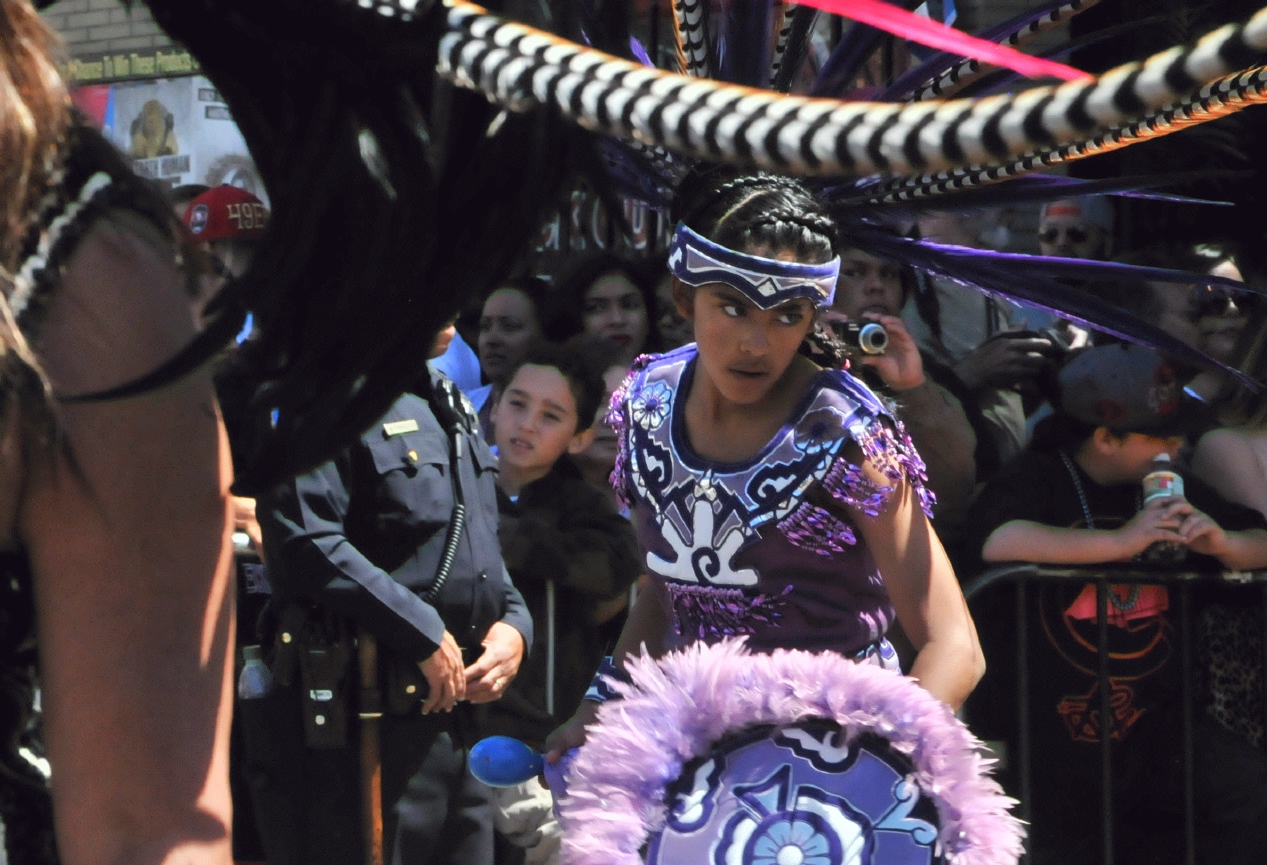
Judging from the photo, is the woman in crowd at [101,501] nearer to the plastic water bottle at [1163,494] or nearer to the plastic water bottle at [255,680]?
the plastic water bottle at [255,680]

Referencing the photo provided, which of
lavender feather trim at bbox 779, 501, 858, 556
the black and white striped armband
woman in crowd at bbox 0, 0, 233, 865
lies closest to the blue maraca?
the black and white striped armband

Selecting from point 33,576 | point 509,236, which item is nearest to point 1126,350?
point 509,236

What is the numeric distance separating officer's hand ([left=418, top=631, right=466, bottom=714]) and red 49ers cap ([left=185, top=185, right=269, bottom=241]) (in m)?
2.23

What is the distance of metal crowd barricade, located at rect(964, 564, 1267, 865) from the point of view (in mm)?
4508

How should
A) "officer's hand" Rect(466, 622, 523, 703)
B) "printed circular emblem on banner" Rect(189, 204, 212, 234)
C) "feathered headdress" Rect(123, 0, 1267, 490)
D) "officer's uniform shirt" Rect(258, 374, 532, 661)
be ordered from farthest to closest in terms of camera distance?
"officer's hand" Rect(466, 622, 523, 703) → "officer's uniform shirt" Rect(258, 374, 532, 661) → "printed circular emblem on banner" Rect(189, 204, 212, 234) → "feathered headdress" Rect(123, 0, 1267, 490)

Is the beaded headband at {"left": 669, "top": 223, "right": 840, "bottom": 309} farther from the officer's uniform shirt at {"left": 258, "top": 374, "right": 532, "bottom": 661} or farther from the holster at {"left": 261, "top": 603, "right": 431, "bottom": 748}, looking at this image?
the holster at {"left": 261, "top": 603, "right": 431, "bottom": 748}

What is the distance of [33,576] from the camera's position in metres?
1.38

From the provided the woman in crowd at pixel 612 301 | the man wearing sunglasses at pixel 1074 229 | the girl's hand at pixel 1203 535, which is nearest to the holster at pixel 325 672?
the woman in crowd at pixel 612 301

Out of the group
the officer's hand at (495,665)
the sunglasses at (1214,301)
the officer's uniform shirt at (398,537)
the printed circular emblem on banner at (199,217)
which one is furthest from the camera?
the sunglasses at (1214,301)

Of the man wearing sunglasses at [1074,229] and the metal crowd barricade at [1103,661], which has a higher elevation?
the man wearing sunglasses at [1074,229]

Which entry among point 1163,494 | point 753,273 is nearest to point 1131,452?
point 1163,494

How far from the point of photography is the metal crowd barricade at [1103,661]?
4.51 meters

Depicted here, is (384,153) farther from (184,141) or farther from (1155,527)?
(1155,527)

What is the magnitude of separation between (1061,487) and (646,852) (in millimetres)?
2383
